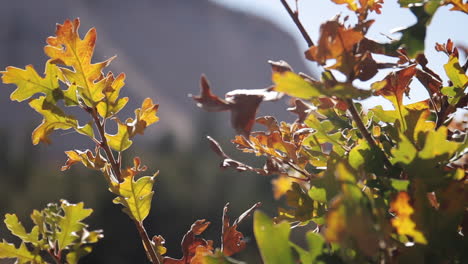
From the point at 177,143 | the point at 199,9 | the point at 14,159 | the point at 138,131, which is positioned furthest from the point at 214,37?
the point at 138,131

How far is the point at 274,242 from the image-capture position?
460mm

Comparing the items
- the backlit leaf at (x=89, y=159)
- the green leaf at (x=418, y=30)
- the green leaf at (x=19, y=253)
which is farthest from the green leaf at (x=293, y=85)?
the green leaf at (x=19, y=253)

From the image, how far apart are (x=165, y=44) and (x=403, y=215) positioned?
176 feet

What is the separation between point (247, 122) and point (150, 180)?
0.24 meters

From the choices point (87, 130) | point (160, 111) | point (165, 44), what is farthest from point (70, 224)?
point (165, 44)

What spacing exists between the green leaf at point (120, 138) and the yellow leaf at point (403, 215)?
1.26 ft

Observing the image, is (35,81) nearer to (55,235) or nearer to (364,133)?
(55,235)

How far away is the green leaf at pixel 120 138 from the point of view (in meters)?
0.71

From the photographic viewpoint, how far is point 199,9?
2154 inches

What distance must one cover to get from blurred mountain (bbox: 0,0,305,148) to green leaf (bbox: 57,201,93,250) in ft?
143

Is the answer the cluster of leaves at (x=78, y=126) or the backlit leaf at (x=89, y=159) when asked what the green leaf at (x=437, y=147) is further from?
the backlit leaf at (x=89, y=159)

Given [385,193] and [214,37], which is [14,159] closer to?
[385,193]

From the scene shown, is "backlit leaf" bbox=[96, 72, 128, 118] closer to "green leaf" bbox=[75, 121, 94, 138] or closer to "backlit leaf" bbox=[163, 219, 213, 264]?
"green leaf" bbox=[75, 121, 94, 138]

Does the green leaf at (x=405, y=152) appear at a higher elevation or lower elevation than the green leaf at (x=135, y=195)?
lower
